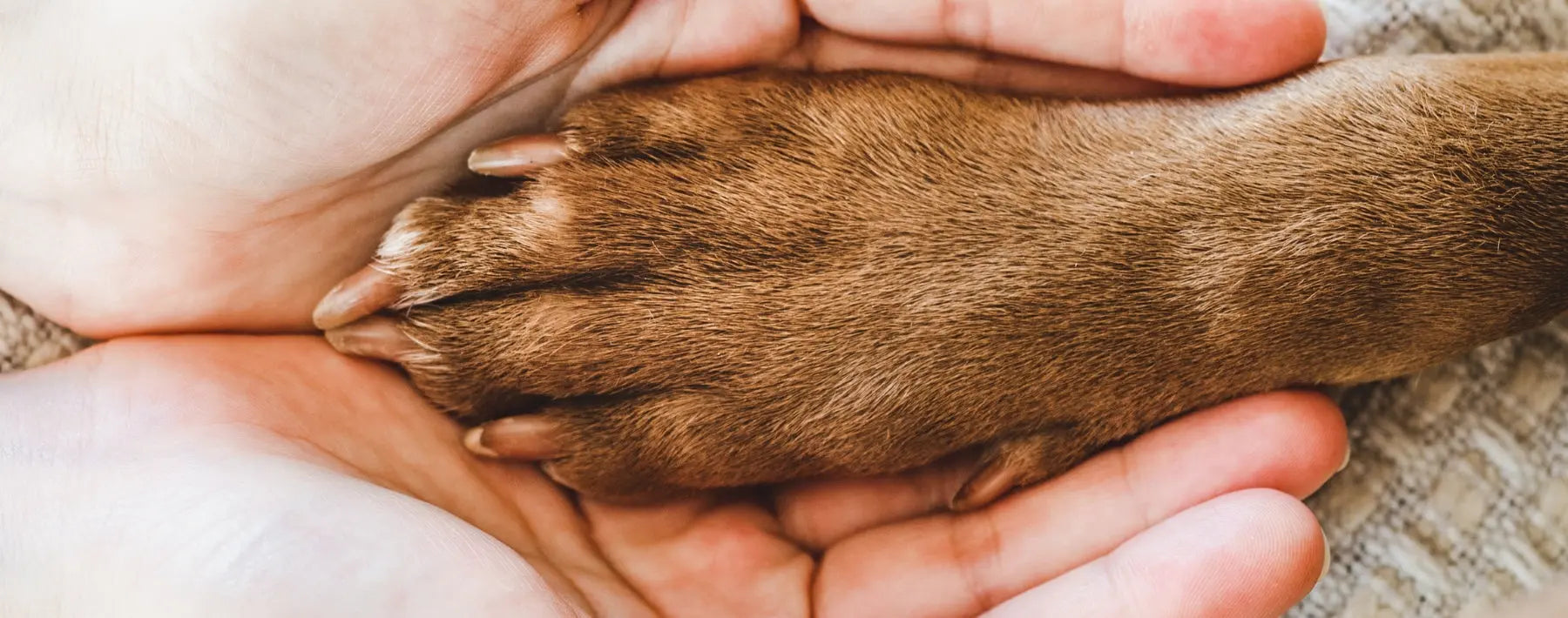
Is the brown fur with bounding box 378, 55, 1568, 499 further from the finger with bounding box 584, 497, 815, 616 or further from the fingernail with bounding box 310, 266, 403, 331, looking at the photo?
the finger with bounding box 584, 497, 815, 616

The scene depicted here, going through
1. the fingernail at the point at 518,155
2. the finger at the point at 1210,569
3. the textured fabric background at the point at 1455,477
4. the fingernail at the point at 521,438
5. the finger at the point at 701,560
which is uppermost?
the fingernail at the point at 518,155

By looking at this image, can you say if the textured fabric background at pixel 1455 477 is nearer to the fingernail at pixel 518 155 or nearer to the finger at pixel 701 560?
the finger at pixel 701 560

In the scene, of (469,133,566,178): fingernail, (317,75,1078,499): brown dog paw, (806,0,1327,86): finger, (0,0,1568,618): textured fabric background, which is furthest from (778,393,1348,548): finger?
(469,133,566,178): fingernail

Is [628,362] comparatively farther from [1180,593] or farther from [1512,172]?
[1512,172]

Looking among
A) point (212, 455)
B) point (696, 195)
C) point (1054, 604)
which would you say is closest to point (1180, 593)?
point (1054, 604)

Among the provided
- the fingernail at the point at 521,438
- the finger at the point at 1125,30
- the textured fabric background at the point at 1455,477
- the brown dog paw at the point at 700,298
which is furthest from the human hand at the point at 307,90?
the textured fabric background at the point at 1455,477

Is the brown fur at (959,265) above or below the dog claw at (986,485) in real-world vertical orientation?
Result: above

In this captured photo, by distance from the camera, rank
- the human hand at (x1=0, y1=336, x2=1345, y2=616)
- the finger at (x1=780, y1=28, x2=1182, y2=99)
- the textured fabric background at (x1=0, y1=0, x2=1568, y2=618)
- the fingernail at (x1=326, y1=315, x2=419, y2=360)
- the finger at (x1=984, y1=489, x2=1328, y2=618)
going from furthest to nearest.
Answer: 1. the textured fabric background at (x1=0, y1=0, x2=1568, y2=618)
2. the finger at (x1=780, y1=28, x2=1182, y2=99)
3. the fingernail at (x1=326, y1=315, x2=419, y2=360)
4. the finger at (x1=984, y1=489, x2=1328, y2=618)
5. the human hand at (x1=0, y1=336, x2=1345, y2=616)
